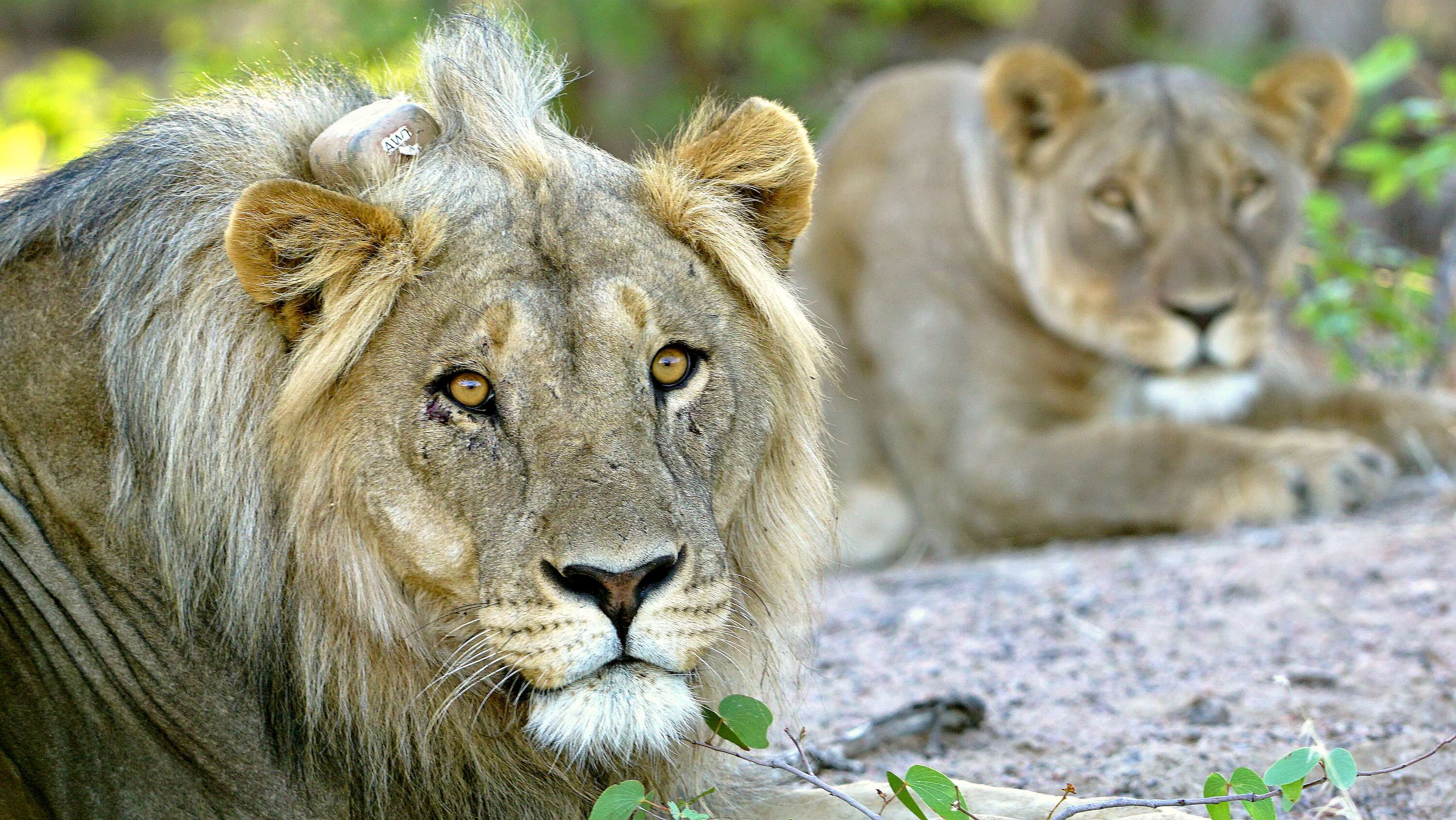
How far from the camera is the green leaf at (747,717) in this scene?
8.74 feet

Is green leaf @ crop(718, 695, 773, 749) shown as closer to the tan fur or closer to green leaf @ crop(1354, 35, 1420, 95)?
the tan fur

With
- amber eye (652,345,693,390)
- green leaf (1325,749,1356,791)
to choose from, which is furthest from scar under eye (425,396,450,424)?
green leaf (1325,749,1356,791)

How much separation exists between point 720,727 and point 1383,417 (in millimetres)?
4858

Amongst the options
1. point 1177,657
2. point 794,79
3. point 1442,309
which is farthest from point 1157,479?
point 794,79

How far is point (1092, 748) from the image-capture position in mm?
3547

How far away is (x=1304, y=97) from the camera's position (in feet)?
22.5

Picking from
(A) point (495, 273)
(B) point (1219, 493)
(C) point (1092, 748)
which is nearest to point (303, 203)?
(A) point (495, 273)

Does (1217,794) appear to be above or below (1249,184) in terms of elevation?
below

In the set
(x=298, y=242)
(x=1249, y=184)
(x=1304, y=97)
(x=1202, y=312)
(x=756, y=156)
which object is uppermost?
(x=1304, y=97)

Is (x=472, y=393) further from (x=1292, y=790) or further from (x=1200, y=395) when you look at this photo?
(x=1200, y=395)

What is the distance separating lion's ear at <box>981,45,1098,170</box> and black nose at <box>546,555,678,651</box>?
4.61 metres

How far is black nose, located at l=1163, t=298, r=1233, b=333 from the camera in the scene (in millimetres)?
6230

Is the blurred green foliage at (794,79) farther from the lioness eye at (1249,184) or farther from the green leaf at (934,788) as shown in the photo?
the green leaf at (934,788)

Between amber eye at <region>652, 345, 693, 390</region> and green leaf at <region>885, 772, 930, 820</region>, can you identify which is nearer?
green leaf at <region>885, 772, 930, 820</region>
